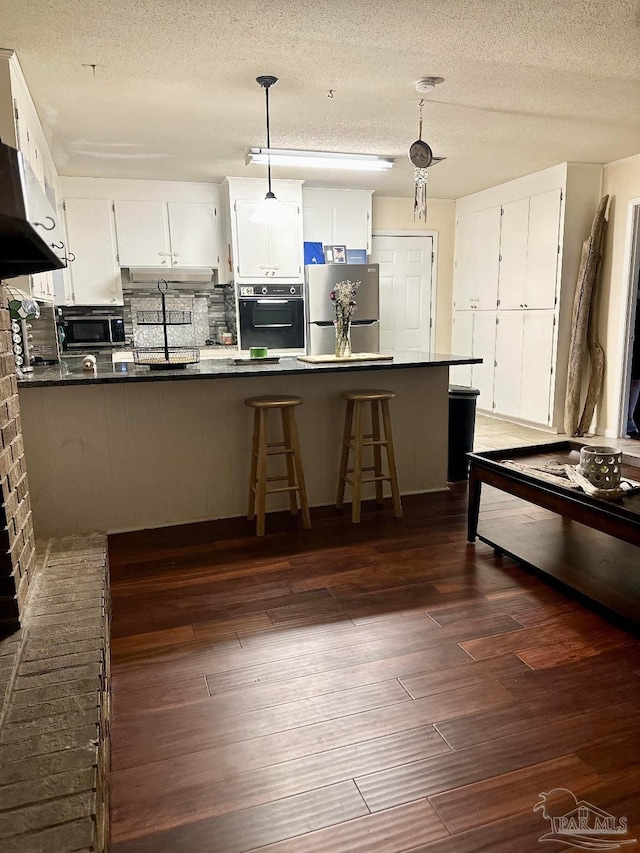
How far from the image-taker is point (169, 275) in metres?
5.79

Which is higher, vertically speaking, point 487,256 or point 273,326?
point 487,256

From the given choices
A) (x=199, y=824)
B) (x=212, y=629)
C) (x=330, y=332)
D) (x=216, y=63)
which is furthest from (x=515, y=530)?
(x=330, y=332)

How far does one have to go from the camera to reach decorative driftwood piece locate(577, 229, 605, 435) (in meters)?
5.33

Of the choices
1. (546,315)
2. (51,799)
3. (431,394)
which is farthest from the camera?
(546,315)

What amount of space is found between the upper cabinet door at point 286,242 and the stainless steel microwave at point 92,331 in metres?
1.66

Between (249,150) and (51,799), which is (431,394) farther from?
(51,799)

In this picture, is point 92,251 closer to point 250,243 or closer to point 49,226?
point 250,243

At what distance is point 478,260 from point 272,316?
254cm

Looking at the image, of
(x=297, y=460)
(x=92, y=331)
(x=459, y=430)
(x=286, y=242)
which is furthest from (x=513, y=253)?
(x=92, y=331)

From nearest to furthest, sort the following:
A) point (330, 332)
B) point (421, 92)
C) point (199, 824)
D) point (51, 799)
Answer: point (51, 799) < point (199, 824) < point (421, 92) < point (330, 332)

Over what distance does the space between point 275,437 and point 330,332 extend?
2781mm

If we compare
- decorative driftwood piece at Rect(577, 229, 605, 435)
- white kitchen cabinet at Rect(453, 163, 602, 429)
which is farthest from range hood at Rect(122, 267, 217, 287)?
decorative driftwood piece at Rect(577, 229, 605, 435)

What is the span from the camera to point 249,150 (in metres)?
4.47

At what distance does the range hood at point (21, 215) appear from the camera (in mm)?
1241
